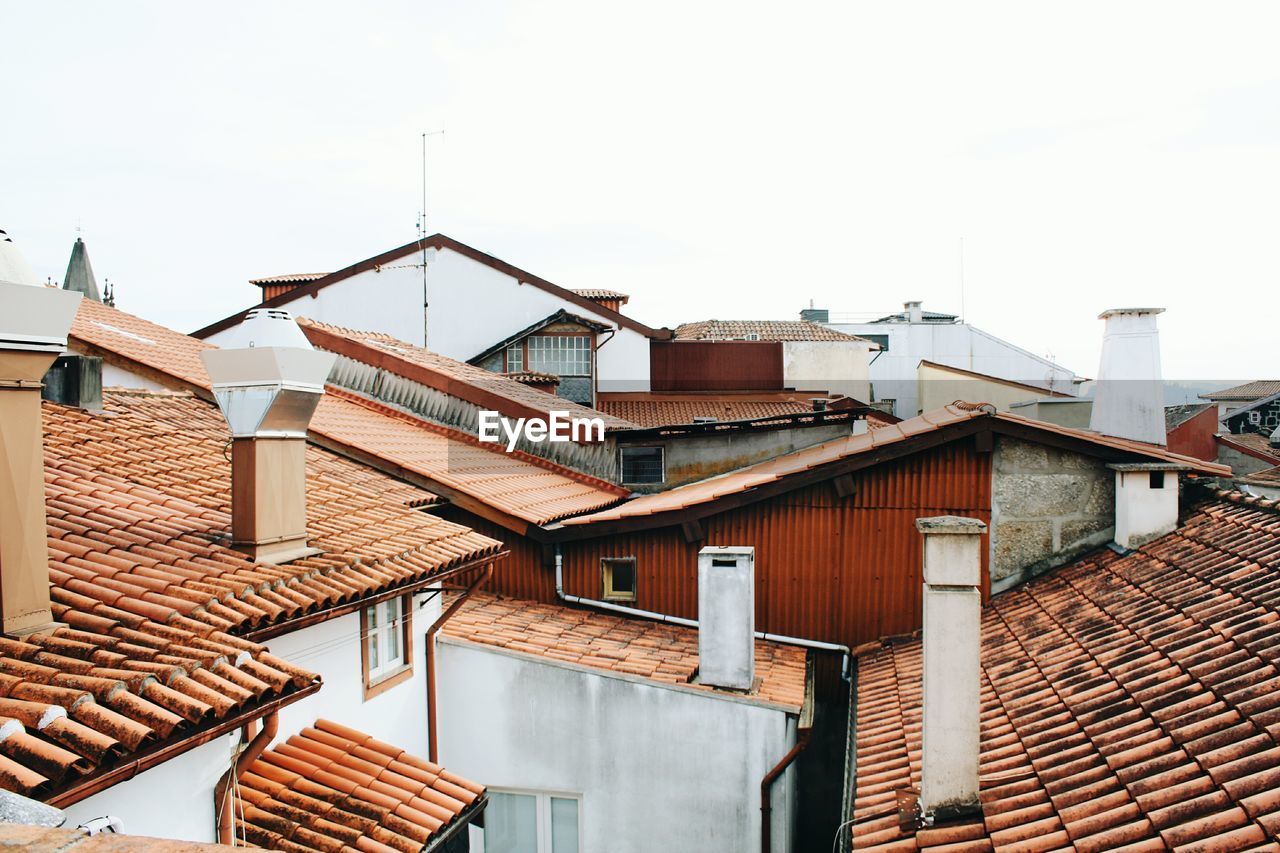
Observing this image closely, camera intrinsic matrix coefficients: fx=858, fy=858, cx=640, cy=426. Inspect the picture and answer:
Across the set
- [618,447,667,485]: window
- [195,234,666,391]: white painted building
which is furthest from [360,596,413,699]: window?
[195,234,666,391]: white painted building

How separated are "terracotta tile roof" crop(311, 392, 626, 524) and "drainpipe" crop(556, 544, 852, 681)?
979mm

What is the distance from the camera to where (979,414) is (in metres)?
10.8

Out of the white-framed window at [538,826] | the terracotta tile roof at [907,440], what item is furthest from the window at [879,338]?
the white-framed window at [538,826]

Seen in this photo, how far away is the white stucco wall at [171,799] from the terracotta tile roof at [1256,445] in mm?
33965

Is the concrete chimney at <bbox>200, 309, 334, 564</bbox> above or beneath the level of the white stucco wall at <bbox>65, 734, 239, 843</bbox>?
above

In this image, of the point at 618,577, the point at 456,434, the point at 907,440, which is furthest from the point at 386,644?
the point at 456,434

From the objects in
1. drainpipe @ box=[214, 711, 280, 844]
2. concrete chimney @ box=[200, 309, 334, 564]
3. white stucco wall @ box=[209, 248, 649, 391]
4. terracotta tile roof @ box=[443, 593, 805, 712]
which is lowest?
terracotta tile roof @ box=[443, 593, 805, 712]

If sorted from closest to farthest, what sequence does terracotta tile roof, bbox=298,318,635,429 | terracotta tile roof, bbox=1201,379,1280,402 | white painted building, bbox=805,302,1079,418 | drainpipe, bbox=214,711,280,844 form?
1. drainpipe, bbox=214,711,280,844
2. terracotta tile roof, bbox=298,318,635,429
3. white painted building, bbox=805,302,1079,418
4. terracotta tile roof, bbox=1201,379,1280,402

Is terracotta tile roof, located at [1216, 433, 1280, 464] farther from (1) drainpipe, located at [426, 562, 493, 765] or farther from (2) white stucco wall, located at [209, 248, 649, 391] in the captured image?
(1) drainpipe, located at [426, 562, 493, 765]

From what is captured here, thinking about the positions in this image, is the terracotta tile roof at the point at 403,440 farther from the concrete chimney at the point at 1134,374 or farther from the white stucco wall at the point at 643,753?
the concrete chimney at the point at 1134,374

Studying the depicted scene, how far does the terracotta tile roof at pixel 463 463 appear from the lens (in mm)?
11680

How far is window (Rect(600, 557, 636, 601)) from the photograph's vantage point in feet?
39.8

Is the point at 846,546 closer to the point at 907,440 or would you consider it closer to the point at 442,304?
the point at 907,440

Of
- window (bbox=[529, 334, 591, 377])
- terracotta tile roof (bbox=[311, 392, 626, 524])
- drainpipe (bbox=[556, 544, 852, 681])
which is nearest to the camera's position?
drainpipe (bbox=[556, 544, 852, 681])
